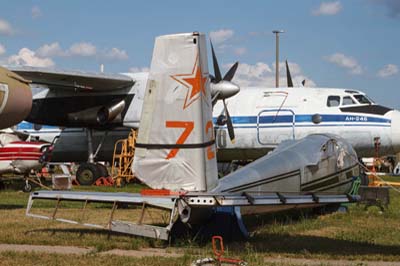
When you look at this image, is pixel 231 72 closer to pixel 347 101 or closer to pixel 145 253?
pixel 347 101

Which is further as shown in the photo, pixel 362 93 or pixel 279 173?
pixel 362 93

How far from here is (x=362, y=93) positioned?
19.8 m

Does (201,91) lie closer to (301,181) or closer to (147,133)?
(147,133)

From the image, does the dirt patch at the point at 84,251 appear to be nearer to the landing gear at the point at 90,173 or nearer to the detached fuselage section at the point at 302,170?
the detached fuselage section at the point at 302,170

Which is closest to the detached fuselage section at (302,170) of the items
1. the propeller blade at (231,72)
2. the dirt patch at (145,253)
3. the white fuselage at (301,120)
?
the dirt patch at (145,253)

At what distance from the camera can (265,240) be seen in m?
8.75

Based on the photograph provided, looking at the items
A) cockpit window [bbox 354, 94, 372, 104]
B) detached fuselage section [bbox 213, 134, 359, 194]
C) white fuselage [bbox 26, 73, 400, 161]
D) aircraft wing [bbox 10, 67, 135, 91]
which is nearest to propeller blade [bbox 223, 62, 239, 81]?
white fuselage [bbox 26, 73, 400, 161]

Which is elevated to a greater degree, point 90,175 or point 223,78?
point 223,78

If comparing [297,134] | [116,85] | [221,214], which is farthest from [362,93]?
[221,214]

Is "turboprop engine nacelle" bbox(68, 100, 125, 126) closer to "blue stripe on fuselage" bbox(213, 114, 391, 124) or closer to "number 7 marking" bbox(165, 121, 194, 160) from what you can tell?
"blue stripe on fuselage" bbox(213, 114, 391, 124)

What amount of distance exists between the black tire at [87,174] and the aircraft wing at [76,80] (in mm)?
2817

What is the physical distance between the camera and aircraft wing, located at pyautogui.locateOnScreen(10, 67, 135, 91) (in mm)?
18500

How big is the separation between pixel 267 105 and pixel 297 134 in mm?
1550

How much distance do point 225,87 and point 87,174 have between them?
6025 mm
